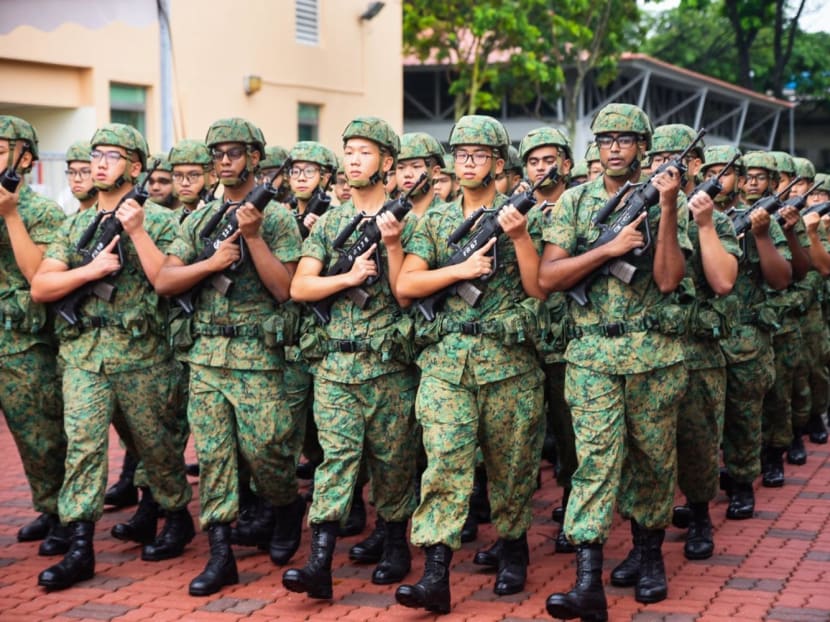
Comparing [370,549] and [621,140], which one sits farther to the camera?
[370,549]

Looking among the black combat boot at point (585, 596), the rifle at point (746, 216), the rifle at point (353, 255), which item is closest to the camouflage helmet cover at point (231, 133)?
the rifle at point (353, 255)

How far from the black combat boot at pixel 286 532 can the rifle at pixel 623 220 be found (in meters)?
1.98

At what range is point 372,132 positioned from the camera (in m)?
6.91

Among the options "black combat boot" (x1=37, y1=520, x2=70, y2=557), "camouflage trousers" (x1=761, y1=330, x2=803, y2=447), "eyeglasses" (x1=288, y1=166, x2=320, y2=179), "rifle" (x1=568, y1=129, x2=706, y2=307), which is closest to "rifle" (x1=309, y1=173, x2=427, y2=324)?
"rifle" (x1=568, y1=129, x2=706, y2=307)

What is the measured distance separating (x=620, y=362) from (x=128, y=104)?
1296 cm

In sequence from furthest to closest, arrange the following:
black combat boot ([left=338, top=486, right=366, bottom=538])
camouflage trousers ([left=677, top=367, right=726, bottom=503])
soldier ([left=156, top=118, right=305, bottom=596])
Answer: black combat boot ([left=338, top=486, right=366, bottom=538]), camouflage trousers ([left=677, top=367, right=726, bottom=503]), soldier ([left=156, top=118, right=305, bottom=596])

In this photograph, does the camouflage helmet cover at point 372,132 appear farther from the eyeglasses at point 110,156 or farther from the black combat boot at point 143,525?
the black combat boot at point 143,525

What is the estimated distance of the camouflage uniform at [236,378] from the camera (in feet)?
22.4

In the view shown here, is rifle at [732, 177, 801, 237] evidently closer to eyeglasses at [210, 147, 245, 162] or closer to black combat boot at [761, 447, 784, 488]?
black combat boot at [761, 447, 784, 488]

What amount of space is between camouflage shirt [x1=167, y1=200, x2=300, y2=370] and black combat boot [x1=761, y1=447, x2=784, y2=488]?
3.99 metres

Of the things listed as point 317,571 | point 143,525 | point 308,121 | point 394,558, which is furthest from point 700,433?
point 308,121

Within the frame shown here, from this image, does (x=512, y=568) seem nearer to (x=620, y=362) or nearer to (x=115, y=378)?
(x=620, y=362)

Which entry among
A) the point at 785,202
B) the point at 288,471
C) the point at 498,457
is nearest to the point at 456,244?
the point at 498,457

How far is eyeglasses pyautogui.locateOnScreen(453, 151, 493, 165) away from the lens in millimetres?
6680
